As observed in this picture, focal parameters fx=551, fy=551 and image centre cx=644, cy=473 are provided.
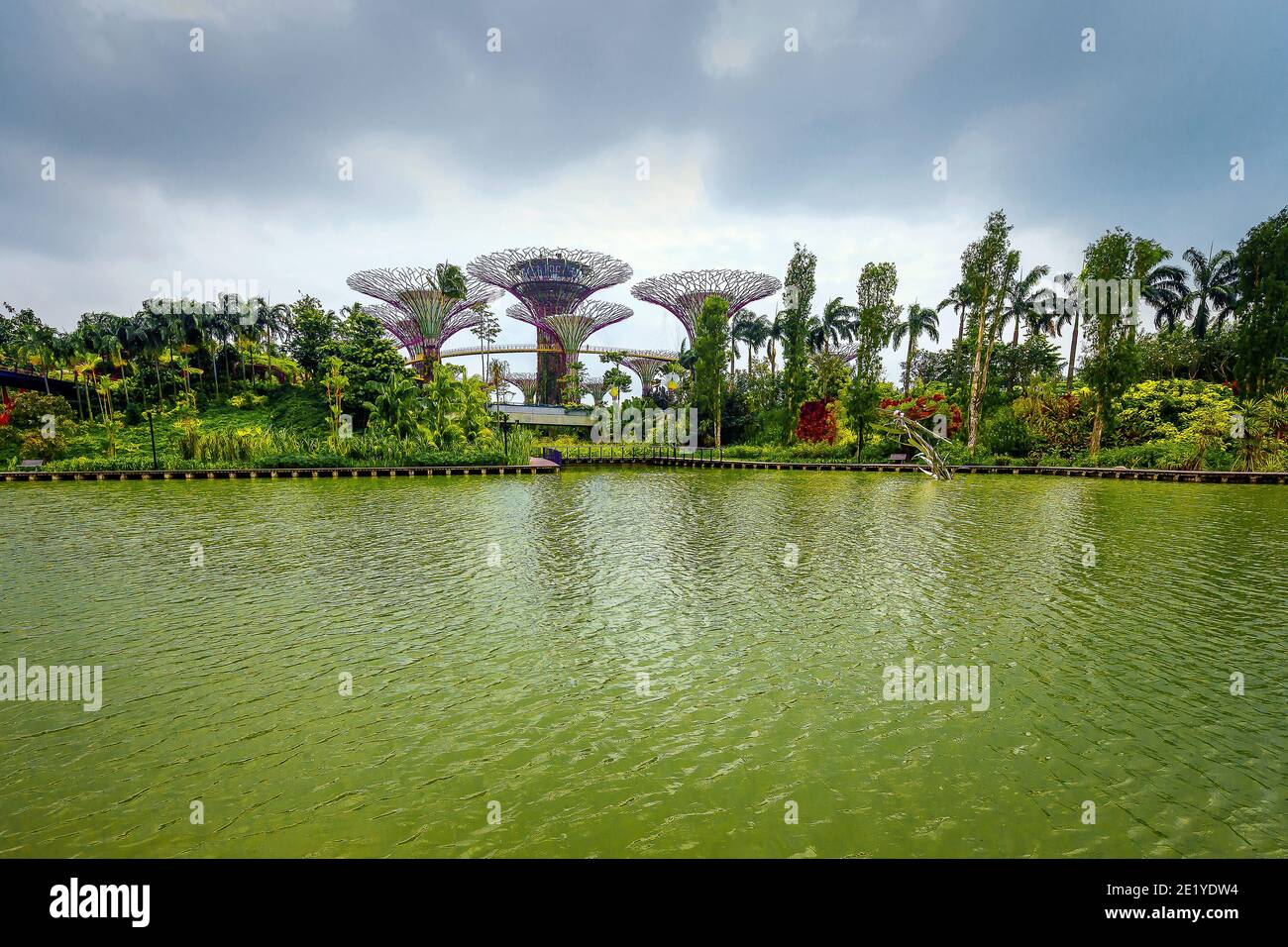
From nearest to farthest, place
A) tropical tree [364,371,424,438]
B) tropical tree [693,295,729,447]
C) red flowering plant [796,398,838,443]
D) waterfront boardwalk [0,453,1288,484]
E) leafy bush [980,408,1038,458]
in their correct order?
1. waterfront boardwalk [0,453,1288,484]
2. tropical tree [364,371,424,438]
3. leafy bush [980,408,1038,458]
4. red flowering plant [796,398,838,443]
5. tropical tree [693,295,729,447]

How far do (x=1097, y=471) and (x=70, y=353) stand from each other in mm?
59593

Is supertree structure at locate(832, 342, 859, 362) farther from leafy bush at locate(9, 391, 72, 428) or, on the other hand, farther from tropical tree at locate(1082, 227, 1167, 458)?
leafy bush at locate(9, 391, 72, 428)

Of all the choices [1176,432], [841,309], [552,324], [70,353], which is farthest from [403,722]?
[552,324]

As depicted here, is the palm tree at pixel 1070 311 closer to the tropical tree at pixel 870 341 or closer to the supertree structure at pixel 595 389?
the tropical tree at pixel 870 341

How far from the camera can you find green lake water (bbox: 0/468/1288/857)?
346 cm

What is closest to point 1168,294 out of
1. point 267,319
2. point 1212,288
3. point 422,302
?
point 1212,288

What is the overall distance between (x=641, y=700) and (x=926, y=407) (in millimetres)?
33900

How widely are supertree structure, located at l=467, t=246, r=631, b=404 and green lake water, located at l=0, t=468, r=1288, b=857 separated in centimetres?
4593

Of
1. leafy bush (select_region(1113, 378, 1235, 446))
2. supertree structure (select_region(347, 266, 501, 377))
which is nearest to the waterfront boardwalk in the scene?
leafy bush (select_region(1113, 378, 1235, 446))

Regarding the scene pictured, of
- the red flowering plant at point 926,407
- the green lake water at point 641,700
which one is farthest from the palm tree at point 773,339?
the green lake water at point 641,700

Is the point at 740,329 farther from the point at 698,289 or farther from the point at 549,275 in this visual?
the point at 549,275

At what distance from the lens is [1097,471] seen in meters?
26.2

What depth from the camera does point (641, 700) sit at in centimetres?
503
